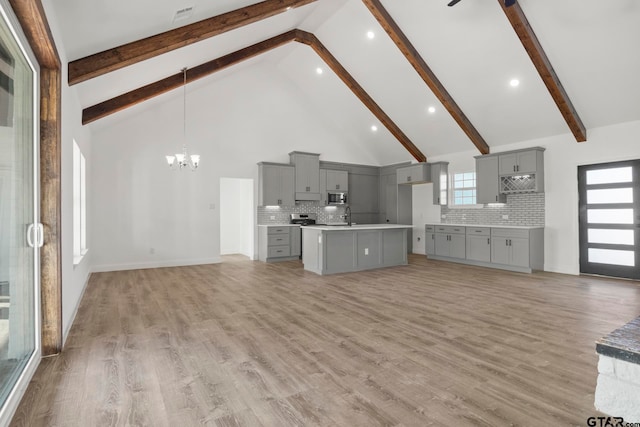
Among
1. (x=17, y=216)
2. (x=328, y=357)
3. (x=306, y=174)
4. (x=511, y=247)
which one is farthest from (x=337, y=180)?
(x=17, y=216)

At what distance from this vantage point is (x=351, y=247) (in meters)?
6.54

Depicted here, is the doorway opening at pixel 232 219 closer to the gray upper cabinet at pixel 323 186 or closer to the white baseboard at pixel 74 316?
the gray upper cabinet at pixel 323 186

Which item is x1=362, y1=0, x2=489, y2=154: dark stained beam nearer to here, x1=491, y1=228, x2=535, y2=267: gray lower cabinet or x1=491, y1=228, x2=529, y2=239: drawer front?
x1=491, y1=228, x2=529, y2=239: drawer front

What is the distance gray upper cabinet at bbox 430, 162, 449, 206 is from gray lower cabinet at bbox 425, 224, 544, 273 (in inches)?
30.6

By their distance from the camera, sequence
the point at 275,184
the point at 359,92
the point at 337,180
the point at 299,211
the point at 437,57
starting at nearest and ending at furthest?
the point at 437,57 < the point at 359,92 < the point at 275,184 < the point at 299,211 < the point at 337,180

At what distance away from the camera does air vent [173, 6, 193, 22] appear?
10.8 ft

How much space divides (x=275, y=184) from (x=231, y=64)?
9.78ft

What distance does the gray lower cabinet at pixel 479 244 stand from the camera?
7160 millimetres

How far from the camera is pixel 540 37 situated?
5.05m

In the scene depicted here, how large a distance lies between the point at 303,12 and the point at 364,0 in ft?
3.53

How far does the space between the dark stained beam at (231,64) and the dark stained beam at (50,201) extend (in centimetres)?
252

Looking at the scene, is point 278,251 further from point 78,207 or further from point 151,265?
point 78,207

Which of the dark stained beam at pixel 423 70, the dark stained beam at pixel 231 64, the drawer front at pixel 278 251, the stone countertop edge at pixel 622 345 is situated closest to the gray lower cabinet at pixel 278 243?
the drawer front at pixel 278 251

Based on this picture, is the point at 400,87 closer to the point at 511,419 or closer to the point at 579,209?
the point at 579,209
